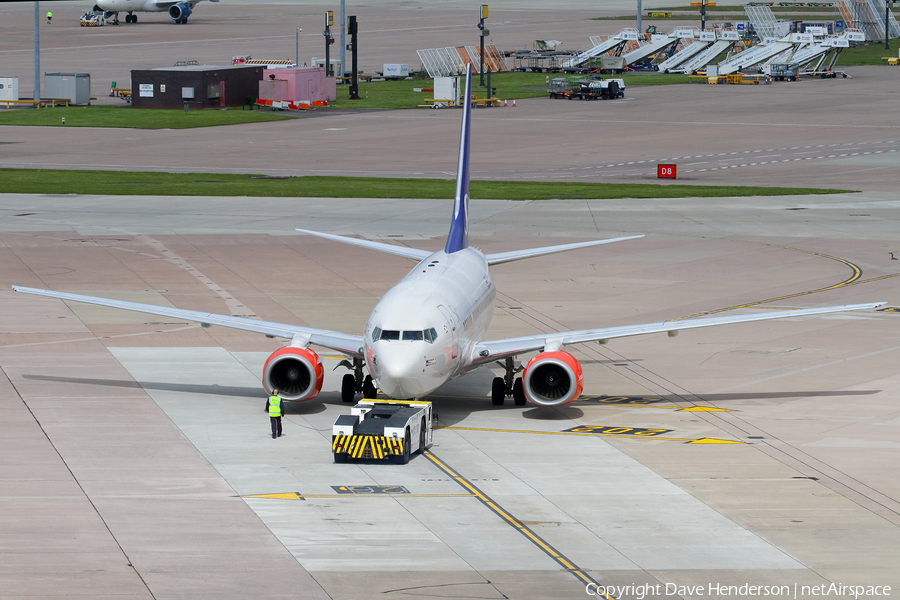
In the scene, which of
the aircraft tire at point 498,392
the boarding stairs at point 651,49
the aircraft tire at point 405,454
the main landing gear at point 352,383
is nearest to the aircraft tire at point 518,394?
the aircraft tire at point 498,392

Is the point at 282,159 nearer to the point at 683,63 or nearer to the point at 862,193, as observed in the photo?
the point at 862,193

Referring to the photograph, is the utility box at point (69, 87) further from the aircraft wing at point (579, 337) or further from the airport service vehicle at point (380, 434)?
the airport service vehicle at point (380, 434)

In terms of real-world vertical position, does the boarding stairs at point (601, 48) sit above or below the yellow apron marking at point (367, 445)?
above

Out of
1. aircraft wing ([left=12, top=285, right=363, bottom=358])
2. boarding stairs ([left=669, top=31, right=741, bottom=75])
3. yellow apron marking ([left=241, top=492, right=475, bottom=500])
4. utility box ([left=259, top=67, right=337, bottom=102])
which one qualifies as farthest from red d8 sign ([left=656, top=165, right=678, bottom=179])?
boarding stairs ([left=669, top=31, right=741, bottom=75])

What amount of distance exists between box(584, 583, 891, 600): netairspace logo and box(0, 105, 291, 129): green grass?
96141 millimetres

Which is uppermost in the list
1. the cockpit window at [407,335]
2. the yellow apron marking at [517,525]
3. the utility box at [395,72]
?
the utility box at [395,72]

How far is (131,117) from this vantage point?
389 feet

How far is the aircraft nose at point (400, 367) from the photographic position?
104ft

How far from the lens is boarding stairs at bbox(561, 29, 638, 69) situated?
557ft

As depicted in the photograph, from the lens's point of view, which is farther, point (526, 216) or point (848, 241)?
point (526, 216)

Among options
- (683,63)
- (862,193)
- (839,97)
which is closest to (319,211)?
(862,193)

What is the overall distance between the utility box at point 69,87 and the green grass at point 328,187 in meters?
44.9

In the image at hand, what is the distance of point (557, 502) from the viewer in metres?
28.0

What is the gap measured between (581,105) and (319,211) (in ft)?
222
